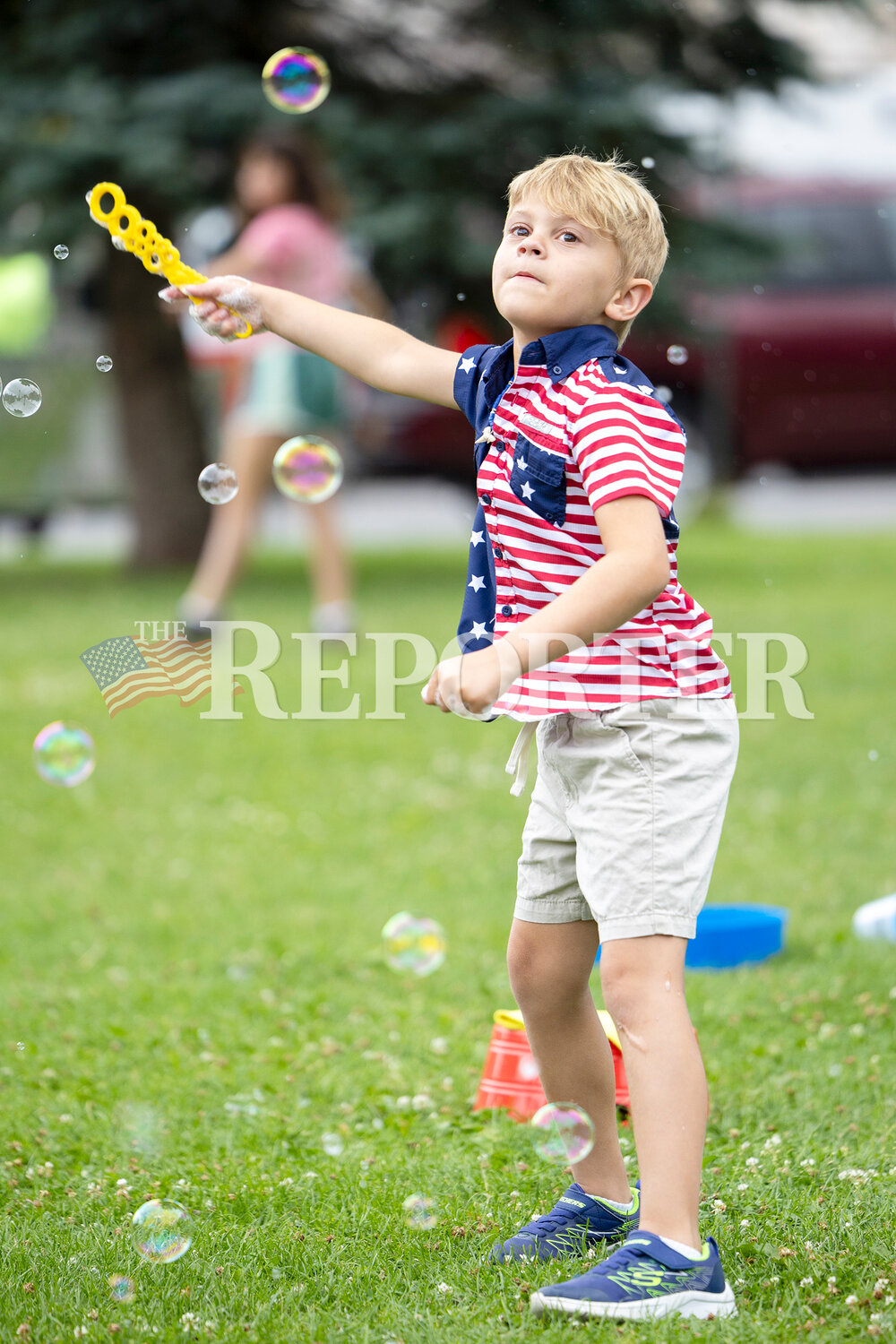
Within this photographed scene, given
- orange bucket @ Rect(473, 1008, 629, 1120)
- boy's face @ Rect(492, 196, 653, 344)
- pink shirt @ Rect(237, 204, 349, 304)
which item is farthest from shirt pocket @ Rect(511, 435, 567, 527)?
pink shirt @ Rect(237, 204, 349, 304)

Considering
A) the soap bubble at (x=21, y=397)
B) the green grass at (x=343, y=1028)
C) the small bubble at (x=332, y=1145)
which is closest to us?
the green grass at (x=343, y=1028)

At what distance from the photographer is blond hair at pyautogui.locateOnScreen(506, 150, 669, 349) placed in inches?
81.7

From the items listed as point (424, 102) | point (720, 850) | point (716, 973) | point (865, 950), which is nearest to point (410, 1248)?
point (716, 973)

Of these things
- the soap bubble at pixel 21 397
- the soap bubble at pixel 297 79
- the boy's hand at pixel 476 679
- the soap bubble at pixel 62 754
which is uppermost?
the soap bubble at pixel 297 79

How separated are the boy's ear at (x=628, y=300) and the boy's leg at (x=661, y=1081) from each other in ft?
2.56

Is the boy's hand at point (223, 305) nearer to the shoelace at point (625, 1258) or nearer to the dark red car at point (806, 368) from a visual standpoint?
the shoelace at point (625, 1258)

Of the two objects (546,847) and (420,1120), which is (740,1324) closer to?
(546,847)

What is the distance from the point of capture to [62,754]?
11.2 ft

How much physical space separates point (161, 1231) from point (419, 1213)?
351 millimetres

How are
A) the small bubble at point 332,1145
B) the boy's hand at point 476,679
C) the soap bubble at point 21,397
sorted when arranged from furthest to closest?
the soap bubble at point 21,397 → the small bubble at point 332,1145 → the boy's hand at point 476,679

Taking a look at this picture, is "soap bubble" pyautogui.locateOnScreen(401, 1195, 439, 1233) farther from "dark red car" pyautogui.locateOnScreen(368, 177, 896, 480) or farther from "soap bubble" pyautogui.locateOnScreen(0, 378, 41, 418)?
"dark red car" pyautogui.locateOnScreen(368, 177, 896, 480)

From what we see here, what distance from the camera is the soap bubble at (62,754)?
340 centimetres

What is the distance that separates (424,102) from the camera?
28.5ft

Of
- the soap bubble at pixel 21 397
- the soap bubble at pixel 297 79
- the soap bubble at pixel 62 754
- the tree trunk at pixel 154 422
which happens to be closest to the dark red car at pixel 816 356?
the tree trunk at pixel 154 422
